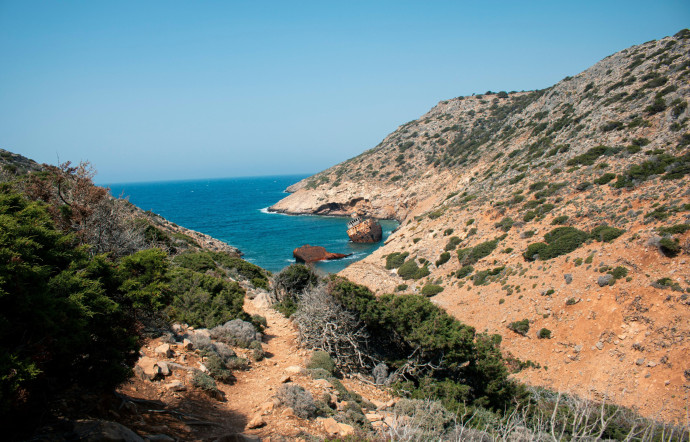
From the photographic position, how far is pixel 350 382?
422 inches

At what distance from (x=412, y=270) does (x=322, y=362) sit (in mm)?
21605

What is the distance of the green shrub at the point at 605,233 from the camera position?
20186 millimetres

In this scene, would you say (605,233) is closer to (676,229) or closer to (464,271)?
(676,229)

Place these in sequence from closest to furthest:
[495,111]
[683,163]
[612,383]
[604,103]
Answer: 1. [612,383]
2. [683,163]
3. [604,103]
4. [495,111]

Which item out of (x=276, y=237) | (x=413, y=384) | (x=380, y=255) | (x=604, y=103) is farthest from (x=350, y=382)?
(x=276, y=237)

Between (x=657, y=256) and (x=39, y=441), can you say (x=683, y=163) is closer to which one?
(x=657, y=256)

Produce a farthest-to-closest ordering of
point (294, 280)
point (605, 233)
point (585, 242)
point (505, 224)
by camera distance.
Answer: point (505, 224)
point (585, 242)
point (605, 233)
point (294, 280)

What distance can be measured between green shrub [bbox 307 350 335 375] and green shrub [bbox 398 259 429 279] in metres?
20.0

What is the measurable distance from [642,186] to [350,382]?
23009 millimetres

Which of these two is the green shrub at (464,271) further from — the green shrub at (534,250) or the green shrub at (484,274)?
the green shrub at (534,250)

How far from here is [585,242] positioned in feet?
70.5

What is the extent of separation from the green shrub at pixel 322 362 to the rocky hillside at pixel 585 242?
361 inches

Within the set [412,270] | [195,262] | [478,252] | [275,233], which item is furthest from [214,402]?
[275,233]

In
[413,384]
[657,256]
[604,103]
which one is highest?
[604,103]
